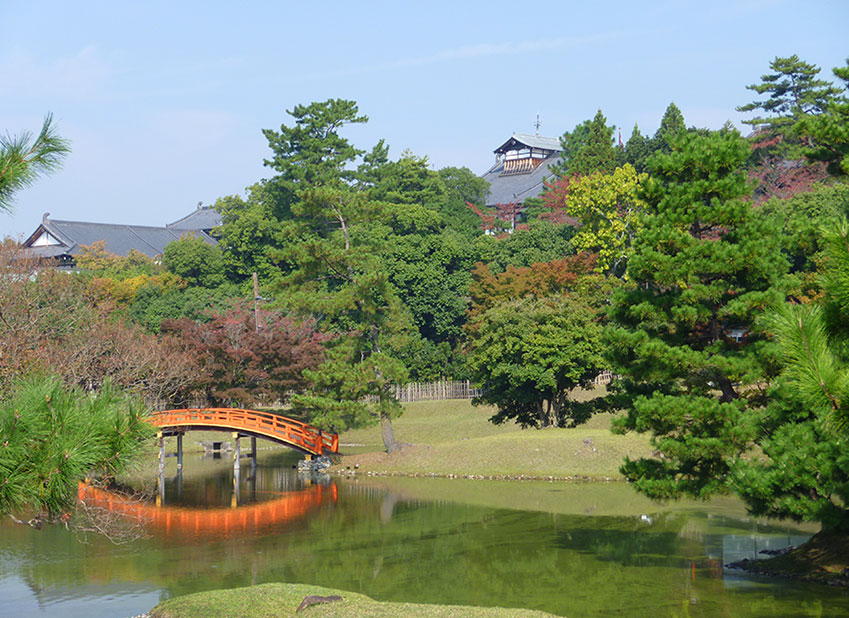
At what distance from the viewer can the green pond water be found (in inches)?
656

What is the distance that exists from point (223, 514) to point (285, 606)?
1391 cm

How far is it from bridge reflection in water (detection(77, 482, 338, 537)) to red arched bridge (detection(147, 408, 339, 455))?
3945 millimetres

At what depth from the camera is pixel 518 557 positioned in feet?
68.4

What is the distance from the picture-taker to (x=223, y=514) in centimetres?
2797

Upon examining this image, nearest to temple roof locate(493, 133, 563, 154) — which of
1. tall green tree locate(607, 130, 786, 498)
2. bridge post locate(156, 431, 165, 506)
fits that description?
bridge post locate(156, 431, 165, 506)

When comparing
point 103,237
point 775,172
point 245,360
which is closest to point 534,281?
point 245,360

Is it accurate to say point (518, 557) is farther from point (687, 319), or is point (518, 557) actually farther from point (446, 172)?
point (446, 172)

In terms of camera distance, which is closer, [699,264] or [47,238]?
[699,264]

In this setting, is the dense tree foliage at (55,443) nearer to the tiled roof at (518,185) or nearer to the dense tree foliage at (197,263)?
the dense tree foliage at (197,263)

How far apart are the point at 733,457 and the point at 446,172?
2260 inches

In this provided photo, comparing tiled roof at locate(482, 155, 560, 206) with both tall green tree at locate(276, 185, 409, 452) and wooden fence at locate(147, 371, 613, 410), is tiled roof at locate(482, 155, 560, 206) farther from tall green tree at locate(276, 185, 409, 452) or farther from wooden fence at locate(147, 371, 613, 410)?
tall green tree at locate(276, 185, 409, 452)

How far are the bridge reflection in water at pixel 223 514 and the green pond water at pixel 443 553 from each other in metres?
0.08

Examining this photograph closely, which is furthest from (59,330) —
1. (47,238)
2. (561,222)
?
(47,238)

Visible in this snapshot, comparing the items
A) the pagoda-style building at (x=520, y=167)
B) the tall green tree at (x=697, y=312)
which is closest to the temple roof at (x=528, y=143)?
the pagoda-style building at (x=520, y=167)
